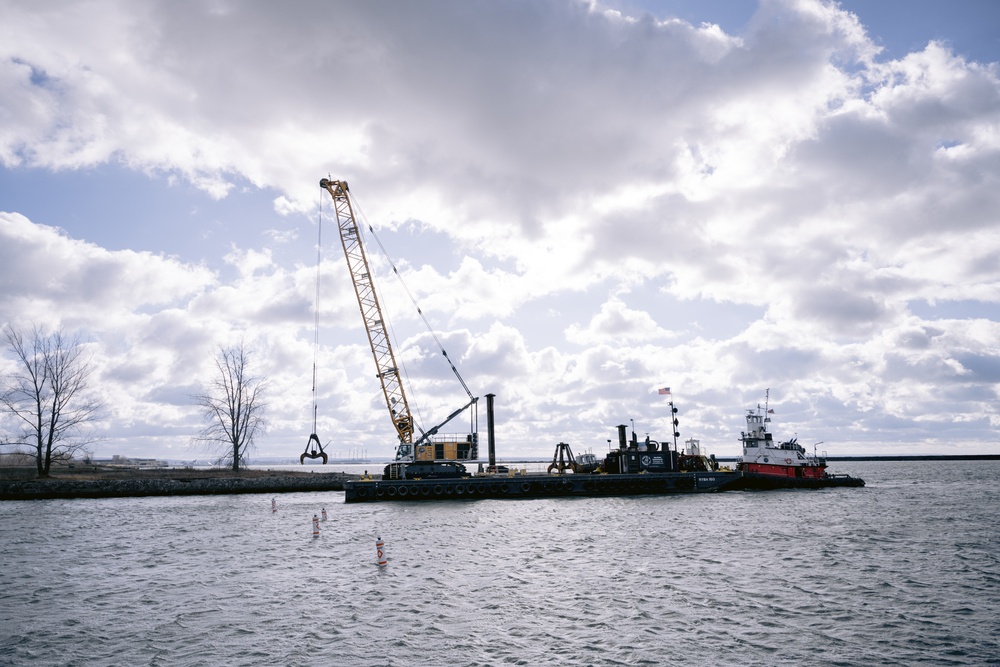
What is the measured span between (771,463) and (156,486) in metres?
78.2

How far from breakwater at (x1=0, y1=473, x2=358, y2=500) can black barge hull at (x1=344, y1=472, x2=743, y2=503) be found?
1969 centimetres

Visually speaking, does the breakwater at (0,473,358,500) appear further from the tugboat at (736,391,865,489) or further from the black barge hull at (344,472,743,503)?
the tugboat at (736,391,865,489)

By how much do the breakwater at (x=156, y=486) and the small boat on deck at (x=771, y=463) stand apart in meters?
55.2

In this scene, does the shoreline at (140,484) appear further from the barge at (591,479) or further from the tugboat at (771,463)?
the tugboat at (771,463)

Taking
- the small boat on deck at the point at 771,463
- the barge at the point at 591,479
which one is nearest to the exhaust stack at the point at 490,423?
the barge at the point at 591,479

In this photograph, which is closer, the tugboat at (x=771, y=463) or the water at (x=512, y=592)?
the water at (x=512, y=592)

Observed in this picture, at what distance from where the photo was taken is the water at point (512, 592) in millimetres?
17141

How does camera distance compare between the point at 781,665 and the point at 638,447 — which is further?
the point at 638,447

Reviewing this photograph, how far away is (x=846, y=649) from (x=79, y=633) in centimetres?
2316

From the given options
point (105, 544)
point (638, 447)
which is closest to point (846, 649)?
point (105, 544)

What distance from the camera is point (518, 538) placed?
37562mm

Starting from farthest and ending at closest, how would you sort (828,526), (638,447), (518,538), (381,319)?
(381,319) → (638,447) → (828,526) → (518,538)

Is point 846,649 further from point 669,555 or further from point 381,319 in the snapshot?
point 381,319

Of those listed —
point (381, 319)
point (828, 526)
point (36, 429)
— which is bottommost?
point (828, 526)
